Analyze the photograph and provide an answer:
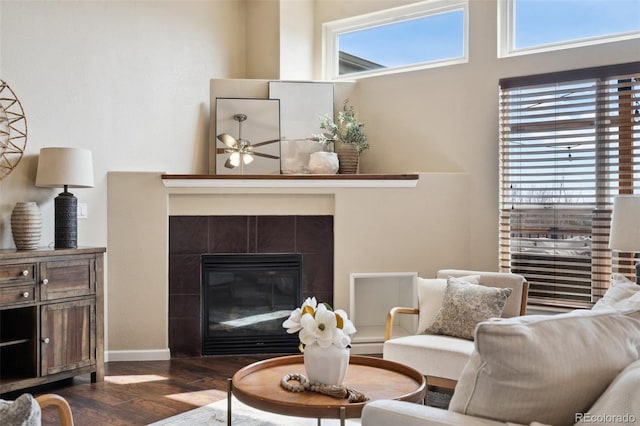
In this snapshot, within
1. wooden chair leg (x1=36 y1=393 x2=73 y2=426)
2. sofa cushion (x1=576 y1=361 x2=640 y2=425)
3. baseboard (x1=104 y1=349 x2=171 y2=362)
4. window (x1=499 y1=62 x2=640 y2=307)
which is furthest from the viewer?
baseboard (x1=104 y1=349 x2=171 y2=362)

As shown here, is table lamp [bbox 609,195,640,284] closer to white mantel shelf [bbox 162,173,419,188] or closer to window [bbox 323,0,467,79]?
white mantel shelf [bbox 162,173,419,188]

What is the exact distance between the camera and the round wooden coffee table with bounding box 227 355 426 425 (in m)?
2.54

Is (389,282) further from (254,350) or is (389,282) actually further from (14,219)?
(14,219)

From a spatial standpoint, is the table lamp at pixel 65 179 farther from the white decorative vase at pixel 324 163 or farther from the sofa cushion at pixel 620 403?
the sofa cushion at pixel 620 403

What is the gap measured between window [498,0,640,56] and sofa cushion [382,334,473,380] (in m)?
2.77

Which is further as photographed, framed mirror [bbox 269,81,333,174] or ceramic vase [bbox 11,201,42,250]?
framed mirror [bbox 269,81,333,174]

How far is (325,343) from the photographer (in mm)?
2717

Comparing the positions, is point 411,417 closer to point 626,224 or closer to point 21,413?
point 21,413

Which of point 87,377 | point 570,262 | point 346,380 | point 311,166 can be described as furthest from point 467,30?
point 87,377

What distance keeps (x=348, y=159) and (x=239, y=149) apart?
1030 mm

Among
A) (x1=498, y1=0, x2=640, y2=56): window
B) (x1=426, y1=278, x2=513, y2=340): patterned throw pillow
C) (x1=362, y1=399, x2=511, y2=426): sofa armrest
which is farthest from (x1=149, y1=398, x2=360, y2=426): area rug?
(x1=498, y1=0, x2=640, y2=56): window

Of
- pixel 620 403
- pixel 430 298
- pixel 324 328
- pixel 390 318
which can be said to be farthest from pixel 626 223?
pixel 620 403

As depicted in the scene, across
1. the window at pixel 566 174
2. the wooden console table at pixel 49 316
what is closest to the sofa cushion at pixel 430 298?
the window at pixel 566 174

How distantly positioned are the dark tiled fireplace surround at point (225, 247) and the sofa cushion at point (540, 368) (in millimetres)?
3752
